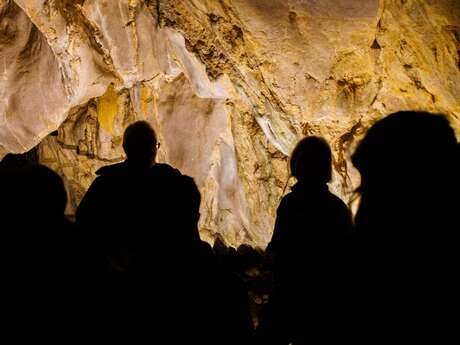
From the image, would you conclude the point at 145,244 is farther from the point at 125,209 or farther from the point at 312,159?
the point at 312,159

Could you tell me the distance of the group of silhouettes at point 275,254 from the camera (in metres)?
2.15

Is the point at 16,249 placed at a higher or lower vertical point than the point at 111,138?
lower

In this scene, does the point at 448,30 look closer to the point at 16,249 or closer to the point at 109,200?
the point at 109,200

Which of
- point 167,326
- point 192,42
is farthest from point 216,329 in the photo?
point 192,42

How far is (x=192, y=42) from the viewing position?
11.5 ft

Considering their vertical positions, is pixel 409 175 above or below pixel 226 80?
below

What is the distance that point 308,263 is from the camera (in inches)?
92.7

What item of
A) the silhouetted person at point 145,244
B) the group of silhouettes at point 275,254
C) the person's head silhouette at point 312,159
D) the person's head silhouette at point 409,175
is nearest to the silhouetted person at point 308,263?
the group of silhouettes at point 275,254

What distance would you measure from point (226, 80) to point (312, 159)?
115cm

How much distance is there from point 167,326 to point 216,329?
0.47 meters

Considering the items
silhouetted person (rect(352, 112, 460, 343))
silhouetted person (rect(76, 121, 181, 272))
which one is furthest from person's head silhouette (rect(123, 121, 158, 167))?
silhouetted person (rect(352, 112, 460, 343))

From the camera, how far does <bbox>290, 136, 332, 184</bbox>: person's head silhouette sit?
8.88 ft

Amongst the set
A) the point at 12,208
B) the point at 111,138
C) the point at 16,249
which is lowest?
the point at 16,249

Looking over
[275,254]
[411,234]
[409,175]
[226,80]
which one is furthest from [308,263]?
[226,80]
